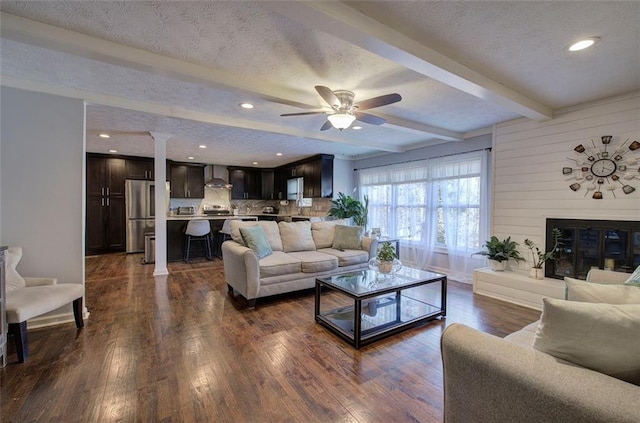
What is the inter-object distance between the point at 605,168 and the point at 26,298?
18.6ft

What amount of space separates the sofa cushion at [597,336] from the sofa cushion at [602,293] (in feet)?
0.69

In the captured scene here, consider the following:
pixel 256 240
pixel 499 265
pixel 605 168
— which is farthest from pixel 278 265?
pixel 605 168

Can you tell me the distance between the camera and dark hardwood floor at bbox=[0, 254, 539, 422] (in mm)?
1616

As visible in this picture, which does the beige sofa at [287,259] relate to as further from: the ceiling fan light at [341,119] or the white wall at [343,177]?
the white wall at [343,177]

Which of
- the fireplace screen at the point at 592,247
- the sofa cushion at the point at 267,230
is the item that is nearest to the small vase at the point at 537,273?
the fireplace screen at the point at 592,247

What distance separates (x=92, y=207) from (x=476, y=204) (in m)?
7.78

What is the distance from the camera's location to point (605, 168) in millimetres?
3033

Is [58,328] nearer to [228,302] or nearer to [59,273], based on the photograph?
[59,273]

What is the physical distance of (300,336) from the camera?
8.34ft

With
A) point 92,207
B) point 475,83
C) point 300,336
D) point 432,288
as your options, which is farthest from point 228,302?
point 92,207

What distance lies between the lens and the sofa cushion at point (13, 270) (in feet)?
7.81

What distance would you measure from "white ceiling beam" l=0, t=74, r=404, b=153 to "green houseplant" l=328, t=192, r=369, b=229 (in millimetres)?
1625

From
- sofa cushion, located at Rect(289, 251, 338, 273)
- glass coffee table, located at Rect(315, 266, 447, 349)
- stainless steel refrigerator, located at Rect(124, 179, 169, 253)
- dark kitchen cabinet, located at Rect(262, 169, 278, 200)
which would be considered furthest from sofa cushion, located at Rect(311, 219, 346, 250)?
stainless steel refrigerator, located at Rect(124, 179, 169, 253)

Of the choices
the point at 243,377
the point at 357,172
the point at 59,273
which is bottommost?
the point at 243,377
